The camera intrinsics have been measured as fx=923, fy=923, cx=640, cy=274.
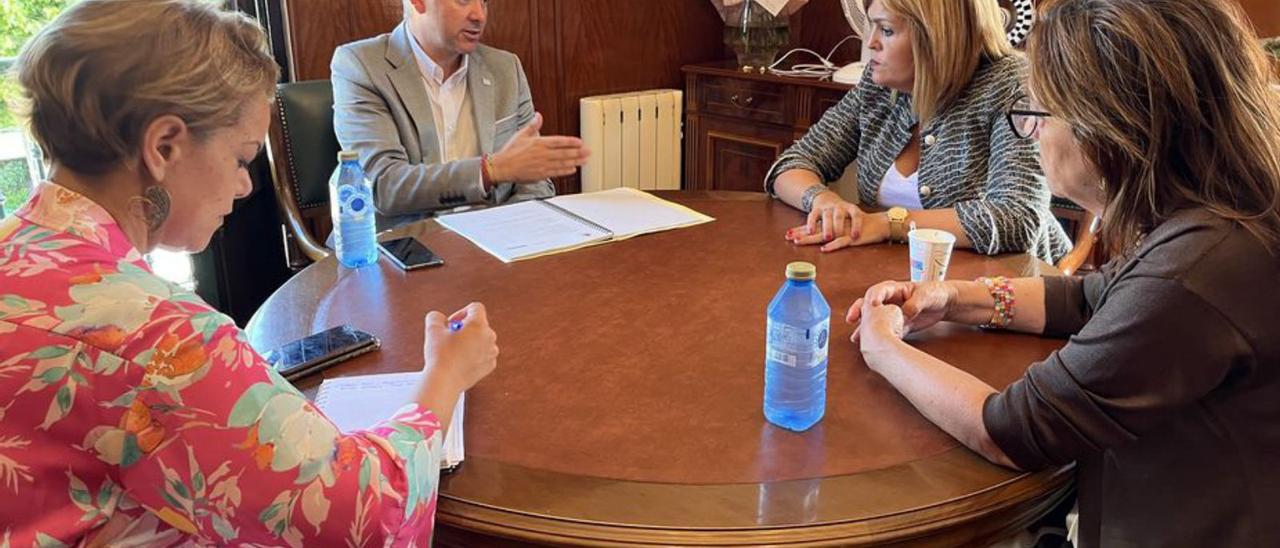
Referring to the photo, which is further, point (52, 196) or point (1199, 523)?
point (1199, 523)

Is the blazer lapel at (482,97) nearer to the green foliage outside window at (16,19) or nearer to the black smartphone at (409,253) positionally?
the black smartphone at (409,253)

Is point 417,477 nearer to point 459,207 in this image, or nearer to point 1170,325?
point 1170,325

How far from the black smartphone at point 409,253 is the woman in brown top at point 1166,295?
917 millimetres

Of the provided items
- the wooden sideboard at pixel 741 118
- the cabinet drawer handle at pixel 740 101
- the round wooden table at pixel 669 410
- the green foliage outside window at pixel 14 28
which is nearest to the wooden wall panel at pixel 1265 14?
the wooden sideboard at pixel 741 118

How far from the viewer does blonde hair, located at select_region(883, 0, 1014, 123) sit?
1818mm

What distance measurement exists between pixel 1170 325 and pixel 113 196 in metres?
0.99

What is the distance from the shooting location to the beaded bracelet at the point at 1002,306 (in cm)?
131

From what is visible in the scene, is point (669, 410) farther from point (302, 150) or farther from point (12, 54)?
point (12, 54)

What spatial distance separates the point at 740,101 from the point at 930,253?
85.8 inches

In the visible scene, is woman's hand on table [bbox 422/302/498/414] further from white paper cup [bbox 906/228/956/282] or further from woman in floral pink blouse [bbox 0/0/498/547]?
white paper cup [bbox 906/228/956/282]

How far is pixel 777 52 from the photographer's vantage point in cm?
359

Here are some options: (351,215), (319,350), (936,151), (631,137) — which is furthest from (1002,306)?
(631,137)

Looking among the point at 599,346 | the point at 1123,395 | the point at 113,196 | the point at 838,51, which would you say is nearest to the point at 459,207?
the point at 599,346

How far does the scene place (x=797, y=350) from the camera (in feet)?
3.24
